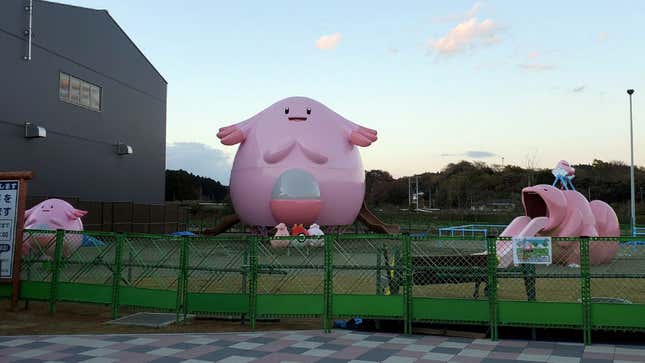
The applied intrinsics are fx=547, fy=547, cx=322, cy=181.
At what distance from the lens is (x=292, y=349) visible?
7.44 meters

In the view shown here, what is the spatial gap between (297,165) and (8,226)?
14.0 meters

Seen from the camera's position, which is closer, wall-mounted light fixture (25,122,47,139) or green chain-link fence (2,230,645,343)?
green chain-link fence (2,230,645,343)

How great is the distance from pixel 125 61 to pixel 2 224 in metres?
22.4

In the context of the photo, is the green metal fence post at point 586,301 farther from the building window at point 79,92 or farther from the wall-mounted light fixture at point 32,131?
the building window at point 79,92

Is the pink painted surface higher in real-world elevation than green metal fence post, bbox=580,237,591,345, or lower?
higher

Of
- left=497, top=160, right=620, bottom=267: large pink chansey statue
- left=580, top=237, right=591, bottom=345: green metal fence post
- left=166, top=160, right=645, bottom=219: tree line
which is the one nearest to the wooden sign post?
left=580, top=237, right=591, bottom=345: green metal fence post

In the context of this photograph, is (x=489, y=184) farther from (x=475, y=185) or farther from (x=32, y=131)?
(x=32, y=131)

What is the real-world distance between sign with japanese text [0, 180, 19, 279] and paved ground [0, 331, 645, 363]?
9.74ft

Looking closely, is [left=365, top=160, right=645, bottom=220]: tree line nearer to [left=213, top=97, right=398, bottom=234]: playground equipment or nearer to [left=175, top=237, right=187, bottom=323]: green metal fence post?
[left=213, top=97, right=398, bottom=234]: playground equipment

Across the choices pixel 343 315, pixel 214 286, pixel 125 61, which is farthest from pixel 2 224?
pixel 125 61

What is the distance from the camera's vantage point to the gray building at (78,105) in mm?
23188

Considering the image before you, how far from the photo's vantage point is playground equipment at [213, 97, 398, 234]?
23281 mm

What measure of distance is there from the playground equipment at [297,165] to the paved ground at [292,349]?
14.9 m

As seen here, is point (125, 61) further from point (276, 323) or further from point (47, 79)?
point (276, 323)
